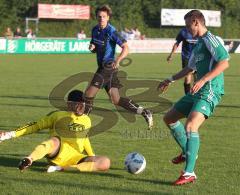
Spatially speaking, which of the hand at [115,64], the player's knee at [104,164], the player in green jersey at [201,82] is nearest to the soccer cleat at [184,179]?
the player in green jersey at [201,82]

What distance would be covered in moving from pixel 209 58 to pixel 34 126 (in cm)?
219

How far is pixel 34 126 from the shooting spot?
7.27m

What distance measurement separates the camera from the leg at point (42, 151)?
22.6ft

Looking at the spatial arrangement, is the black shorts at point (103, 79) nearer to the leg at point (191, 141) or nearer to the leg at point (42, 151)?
the leg at point (42, 151)

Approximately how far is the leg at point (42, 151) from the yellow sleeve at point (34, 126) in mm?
186

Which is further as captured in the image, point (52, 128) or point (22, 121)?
point (22, 121)

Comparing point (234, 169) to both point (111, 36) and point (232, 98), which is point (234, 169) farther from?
point (232, 98)

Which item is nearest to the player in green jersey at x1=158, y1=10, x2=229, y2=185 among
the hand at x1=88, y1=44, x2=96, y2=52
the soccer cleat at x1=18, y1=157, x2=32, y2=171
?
the soccer cleat at x1=18, y1=157, x2=32, y2=171

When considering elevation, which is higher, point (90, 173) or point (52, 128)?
point (52, 128)

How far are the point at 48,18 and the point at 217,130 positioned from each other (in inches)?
1708

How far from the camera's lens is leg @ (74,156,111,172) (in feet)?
24.1

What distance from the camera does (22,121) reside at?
1161 cm

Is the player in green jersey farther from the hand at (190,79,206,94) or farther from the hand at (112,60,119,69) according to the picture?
the hand at (112,60,119,69)

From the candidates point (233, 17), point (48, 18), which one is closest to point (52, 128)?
point (48, 18)
